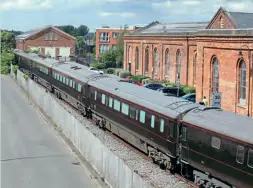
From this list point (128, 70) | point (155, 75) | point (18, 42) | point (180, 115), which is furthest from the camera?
point (18, 42)

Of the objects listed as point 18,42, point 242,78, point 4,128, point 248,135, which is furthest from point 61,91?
point 18,42

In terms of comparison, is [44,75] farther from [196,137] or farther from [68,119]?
[196,137]

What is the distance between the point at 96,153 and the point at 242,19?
77.1ft

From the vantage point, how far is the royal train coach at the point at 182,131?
1320 cm

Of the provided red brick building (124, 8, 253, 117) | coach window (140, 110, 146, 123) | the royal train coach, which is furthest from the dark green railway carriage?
red brick building (124, 8, 253, 117)

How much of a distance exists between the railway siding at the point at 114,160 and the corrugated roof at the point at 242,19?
1555 cm

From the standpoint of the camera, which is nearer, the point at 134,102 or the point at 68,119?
the point at 134,102

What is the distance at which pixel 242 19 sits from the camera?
37.0 meters

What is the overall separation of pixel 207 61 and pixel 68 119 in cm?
1500

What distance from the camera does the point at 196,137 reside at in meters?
14.9

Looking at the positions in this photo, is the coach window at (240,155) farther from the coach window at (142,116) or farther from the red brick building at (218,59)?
the red brick building at (218,59)

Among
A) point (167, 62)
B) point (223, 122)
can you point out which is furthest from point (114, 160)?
point (167, 62)

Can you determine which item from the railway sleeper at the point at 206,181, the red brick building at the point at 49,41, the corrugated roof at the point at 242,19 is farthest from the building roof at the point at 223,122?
the red brick building at the point at 49,41

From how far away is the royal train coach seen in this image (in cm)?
1320
